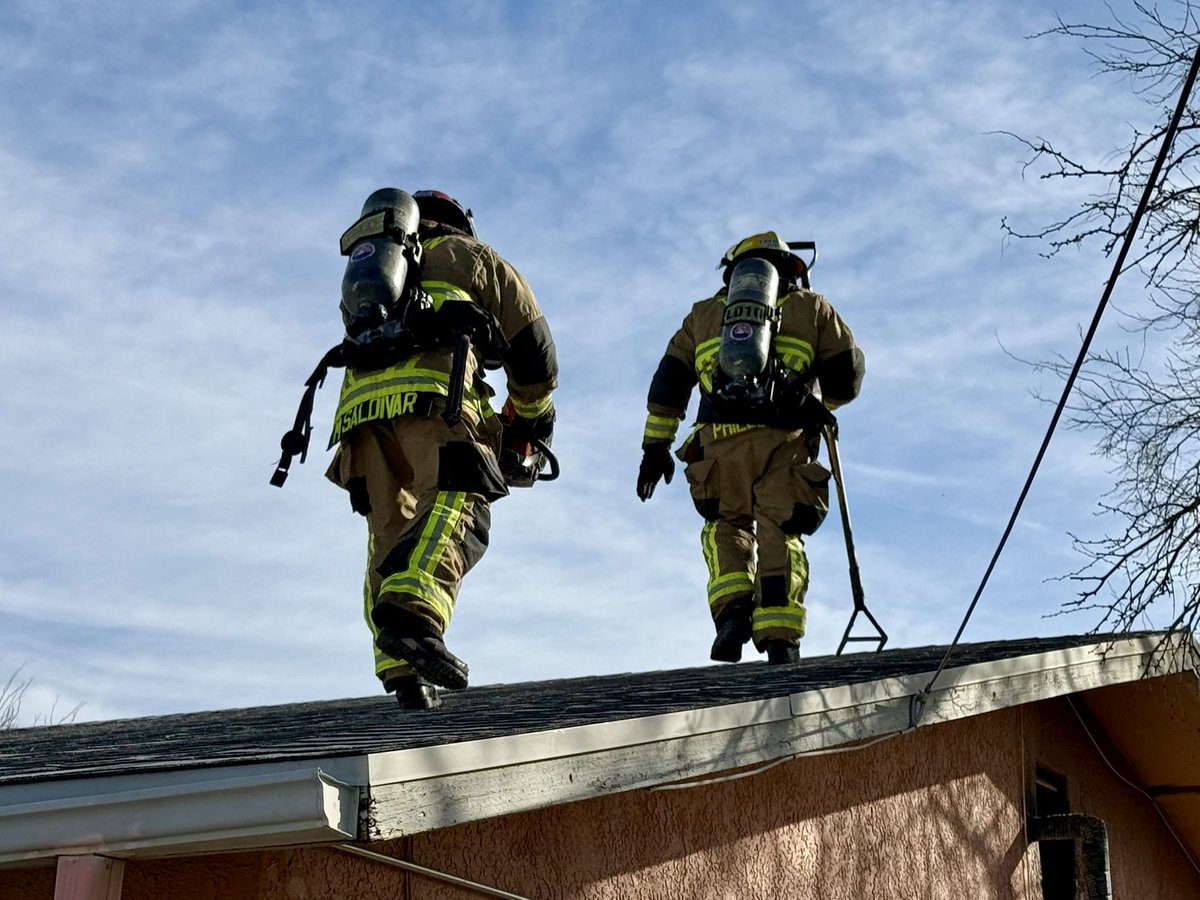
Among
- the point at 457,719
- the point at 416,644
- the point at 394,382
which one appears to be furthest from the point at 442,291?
the point at 457,719

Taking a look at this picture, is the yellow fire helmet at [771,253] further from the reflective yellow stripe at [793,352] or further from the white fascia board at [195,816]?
the white fascia board at [195,816]

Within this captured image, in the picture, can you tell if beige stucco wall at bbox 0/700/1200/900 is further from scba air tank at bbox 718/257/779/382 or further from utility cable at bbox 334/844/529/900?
scba air tank at bbox 718/257/779/382

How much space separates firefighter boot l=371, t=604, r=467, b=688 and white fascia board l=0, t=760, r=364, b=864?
77.7 inches

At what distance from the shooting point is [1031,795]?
23.5 ft

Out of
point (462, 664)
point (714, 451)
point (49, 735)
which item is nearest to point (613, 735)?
point (462, 664)

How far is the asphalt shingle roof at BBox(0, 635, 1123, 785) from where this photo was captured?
377cm

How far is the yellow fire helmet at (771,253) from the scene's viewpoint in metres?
7.86

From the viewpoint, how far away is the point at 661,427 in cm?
817

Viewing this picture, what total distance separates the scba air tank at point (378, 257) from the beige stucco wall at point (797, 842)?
6.62ft

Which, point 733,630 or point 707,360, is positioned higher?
point 707,360

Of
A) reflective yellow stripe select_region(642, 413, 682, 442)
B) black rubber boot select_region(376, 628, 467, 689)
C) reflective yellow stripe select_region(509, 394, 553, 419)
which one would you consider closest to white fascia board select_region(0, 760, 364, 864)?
black rubber boot select_region(376, 628, 467, 689)

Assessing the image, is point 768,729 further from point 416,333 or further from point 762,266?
point 762,266

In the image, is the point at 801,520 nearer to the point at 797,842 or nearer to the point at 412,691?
the point at 797,842

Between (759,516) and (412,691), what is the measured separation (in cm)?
253
